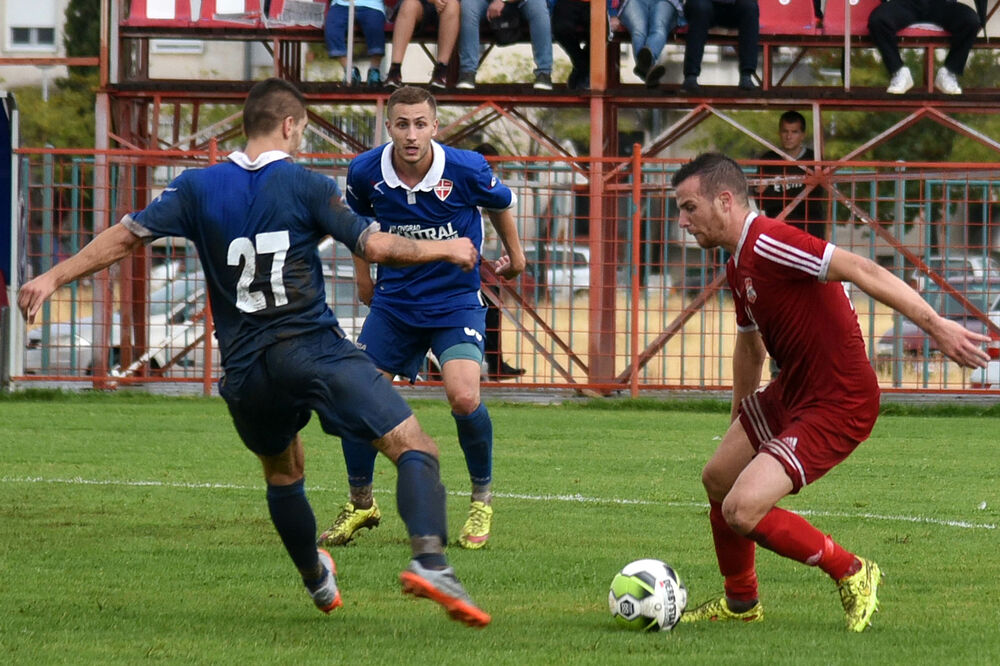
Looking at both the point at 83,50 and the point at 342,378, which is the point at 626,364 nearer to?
the point at 342,378

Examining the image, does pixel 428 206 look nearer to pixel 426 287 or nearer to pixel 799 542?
pixel 426 287

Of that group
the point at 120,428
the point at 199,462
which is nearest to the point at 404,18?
the point at 120,428

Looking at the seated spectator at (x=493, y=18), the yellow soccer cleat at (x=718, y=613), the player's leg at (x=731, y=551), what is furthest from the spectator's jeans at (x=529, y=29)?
the yellow soccer cleat at (x=718, y=613)

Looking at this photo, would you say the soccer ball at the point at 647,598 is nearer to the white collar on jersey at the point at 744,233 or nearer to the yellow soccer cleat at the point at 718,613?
the yellow soccer cleat at the point at 718,613

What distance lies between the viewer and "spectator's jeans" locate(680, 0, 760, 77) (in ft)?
A: 49.3

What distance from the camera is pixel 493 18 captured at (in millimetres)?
15500

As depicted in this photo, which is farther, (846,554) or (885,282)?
(846,554)

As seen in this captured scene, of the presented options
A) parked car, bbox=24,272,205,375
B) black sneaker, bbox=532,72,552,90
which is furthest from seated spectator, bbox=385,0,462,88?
parked car, bbox=24,272,205,375

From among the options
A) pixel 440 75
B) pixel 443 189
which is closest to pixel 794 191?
pixel 440 75

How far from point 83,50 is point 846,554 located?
116 feet

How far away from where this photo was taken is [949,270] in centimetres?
1565

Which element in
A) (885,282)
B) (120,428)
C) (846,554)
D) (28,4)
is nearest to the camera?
(885,282)

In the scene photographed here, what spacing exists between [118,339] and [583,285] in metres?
4.86

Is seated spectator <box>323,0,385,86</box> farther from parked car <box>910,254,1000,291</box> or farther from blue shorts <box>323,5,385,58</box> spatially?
parked car <box>910,254,1000,291</box>
